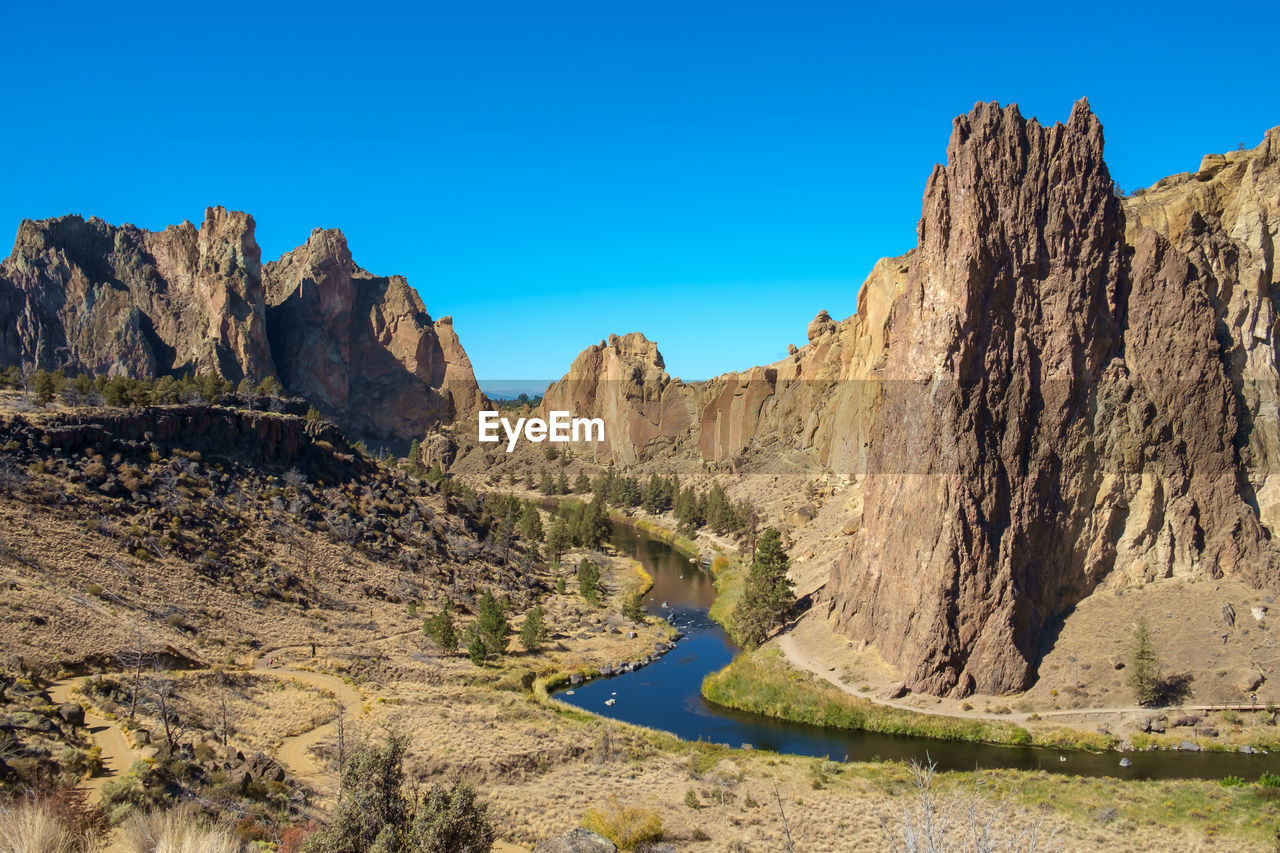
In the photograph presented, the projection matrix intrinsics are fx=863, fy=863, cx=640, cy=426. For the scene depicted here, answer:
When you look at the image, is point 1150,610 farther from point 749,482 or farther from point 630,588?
point 749,482

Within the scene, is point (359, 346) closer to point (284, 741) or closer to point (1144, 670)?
point (284, 741)

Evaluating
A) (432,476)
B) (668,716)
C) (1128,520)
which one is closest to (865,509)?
(1128,520)

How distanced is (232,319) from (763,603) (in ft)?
413

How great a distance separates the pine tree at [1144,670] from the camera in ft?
139

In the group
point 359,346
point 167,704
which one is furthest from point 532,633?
point 359,346

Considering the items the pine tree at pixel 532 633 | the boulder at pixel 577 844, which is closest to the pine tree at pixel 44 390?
the pine tree at pixel 532 633

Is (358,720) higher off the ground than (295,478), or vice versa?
(295,478)

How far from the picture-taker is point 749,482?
120 metres

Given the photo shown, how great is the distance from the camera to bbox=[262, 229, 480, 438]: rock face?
17275 cm

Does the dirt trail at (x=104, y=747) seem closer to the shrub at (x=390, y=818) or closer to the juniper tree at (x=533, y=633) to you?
the shrub at (x=390, y=818)

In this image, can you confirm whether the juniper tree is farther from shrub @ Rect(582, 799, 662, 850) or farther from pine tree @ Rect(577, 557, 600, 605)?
shrub @ Rect(582, 799, 662, 850)

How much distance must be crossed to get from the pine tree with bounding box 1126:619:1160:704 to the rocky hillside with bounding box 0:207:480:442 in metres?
126

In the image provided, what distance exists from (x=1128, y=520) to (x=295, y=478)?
60.5 m

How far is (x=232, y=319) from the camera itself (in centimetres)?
15050
